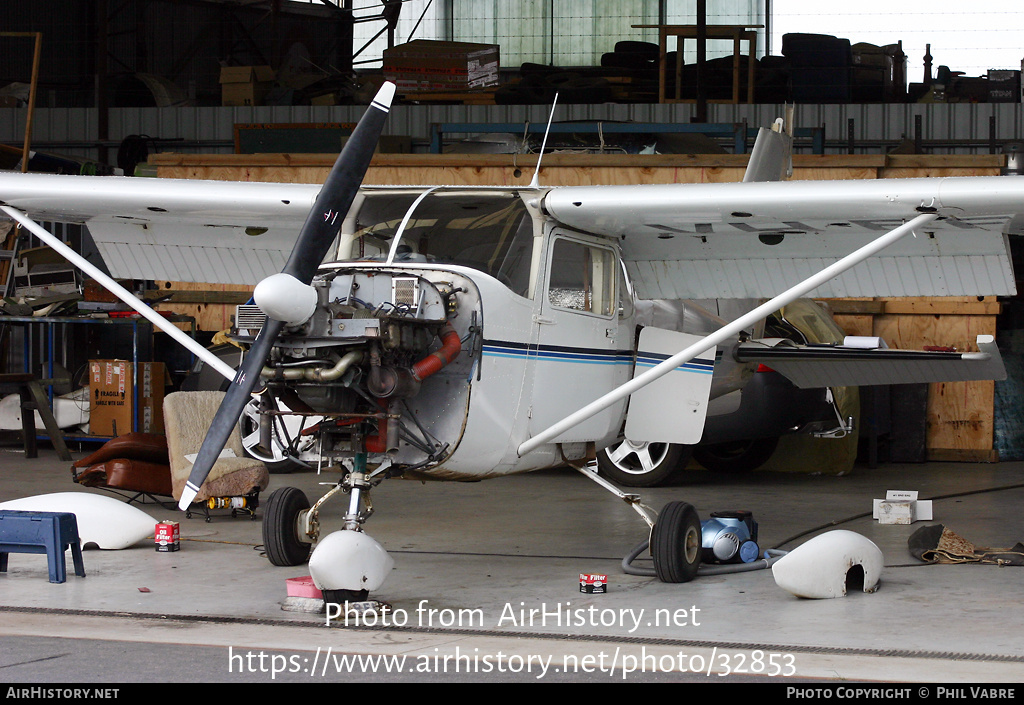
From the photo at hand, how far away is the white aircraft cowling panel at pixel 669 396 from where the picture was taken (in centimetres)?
784

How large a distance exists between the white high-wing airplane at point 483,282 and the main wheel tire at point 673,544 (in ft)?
0.04

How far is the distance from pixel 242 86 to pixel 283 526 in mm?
14503

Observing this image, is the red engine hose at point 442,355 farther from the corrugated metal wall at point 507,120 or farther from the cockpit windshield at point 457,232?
the corrugated metal wall at point 507,120

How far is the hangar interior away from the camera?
18.0 feet

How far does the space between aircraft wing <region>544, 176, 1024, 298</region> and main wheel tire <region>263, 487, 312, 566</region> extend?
228 cm

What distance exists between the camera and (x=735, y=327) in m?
6.66

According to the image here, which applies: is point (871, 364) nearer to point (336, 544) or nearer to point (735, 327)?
point (735, 327)

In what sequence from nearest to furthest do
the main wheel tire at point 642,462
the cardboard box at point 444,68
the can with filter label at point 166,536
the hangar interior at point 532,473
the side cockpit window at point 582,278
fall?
the hangar interior at point 532,473 → the side cockpit window at point 582,278 → the can with filter label at point 166,536 → the main wheel tire at point 642,462 → the cardboard box at point 444,68

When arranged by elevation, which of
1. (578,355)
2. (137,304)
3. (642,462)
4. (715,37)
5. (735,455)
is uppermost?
(715,37)

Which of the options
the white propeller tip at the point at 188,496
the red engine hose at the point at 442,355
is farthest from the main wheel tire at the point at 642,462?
the white propeller tip at the point at 188,496

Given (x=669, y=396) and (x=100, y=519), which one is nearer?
(x=100, y=519)

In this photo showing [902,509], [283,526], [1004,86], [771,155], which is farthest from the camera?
[1004,86]

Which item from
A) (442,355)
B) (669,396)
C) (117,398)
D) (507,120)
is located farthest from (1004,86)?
(442,355)

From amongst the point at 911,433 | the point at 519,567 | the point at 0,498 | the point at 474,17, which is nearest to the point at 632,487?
the point at 911,433
